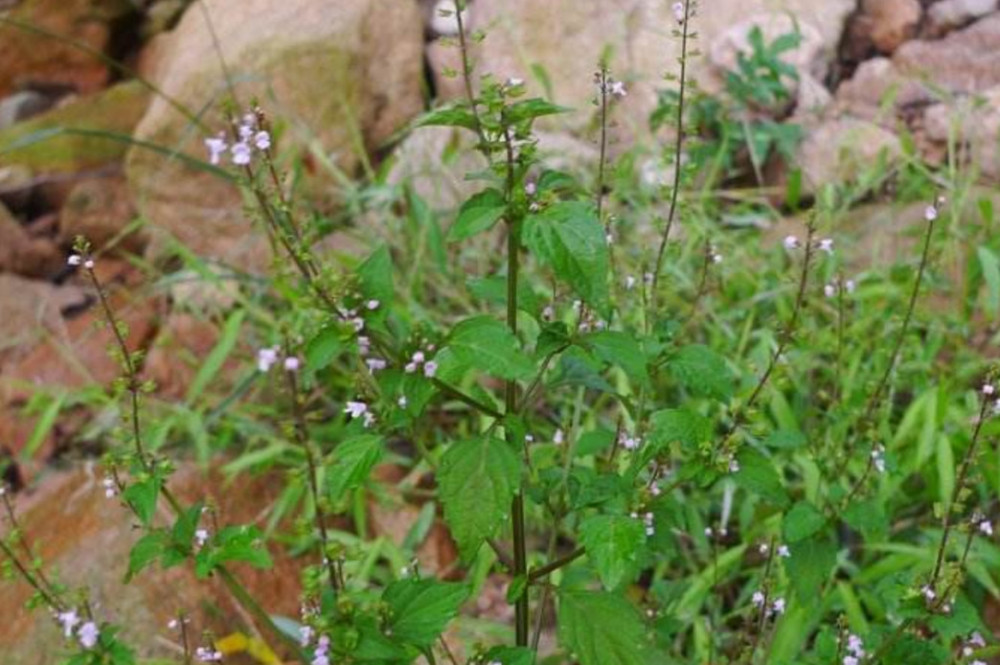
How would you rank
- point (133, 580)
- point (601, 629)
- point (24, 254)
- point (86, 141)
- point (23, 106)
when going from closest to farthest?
1. point (601, 629)
2. point (133, 580)
3. point (24, 254)
4. point (86, 141)
5. point (23, 106)

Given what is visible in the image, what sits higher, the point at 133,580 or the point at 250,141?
the point at 250,141

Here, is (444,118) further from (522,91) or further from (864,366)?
(864,366)

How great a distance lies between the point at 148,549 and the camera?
1562 mm

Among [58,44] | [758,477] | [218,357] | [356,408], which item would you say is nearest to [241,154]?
[356,408]

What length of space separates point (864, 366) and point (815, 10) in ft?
5.49

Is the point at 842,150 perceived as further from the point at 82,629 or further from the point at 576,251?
the point at 82,629

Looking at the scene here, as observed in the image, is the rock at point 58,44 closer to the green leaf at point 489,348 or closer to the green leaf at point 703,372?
the green leaf at point 703,372

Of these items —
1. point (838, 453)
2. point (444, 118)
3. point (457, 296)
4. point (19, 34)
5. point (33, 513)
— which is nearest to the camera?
point (444, 118)

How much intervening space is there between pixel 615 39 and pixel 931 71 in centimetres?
105

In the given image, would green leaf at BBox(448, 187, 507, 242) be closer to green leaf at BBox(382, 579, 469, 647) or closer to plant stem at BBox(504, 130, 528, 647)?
plant stem at BBox(504, 130, 528, 647)

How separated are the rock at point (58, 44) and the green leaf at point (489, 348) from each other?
4346 mm

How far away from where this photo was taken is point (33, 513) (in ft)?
10.1

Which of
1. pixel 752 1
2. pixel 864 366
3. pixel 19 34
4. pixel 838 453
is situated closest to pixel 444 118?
pixel 838 453

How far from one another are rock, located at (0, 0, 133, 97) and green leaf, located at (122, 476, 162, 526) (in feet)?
13.4
